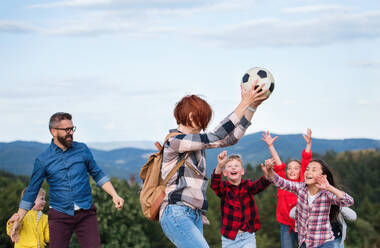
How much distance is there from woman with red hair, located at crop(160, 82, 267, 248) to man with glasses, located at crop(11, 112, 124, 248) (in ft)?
5.69

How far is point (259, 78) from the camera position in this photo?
17.6ft

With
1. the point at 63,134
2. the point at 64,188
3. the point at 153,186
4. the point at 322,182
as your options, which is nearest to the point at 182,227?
the point at 153,186

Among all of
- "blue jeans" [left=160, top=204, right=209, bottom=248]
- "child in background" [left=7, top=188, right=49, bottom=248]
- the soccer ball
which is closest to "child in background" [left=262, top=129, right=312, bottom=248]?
the soccer ball

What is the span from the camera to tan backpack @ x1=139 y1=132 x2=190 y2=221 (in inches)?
199

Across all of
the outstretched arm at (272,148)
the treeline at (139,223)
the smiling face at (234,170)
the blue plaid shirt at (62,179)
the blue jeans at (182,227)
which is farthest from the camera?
the treeline at (139,223)

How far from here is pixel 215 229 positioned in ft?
145

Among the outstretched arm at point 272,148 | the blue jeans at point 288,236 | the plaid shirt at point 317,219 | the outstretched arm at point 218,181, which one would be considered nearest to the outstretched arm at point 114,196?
the outstretched arm at point 218,181

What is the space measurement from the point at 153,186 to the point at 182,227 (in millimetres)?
513

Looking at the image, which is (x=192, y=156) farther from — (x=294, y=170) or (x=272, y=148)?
(x=294, y=170)

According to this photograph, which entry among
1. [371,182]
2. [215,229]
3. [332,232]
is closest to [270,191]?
[215,229]

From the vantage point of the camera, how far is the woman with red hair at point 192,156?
4879 millimetres

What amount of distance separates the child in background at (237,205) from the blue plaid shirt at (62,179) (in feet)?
5.59

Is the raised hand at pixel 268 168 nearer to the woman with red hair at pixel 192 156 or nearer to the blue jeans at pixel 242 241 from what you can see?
the blue jeans at pixel 242 241

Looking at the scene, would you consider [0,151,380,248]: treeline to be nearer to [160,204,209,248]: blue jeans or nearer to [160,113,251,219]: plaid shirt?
[160,113,251,219]: plaid shirt
